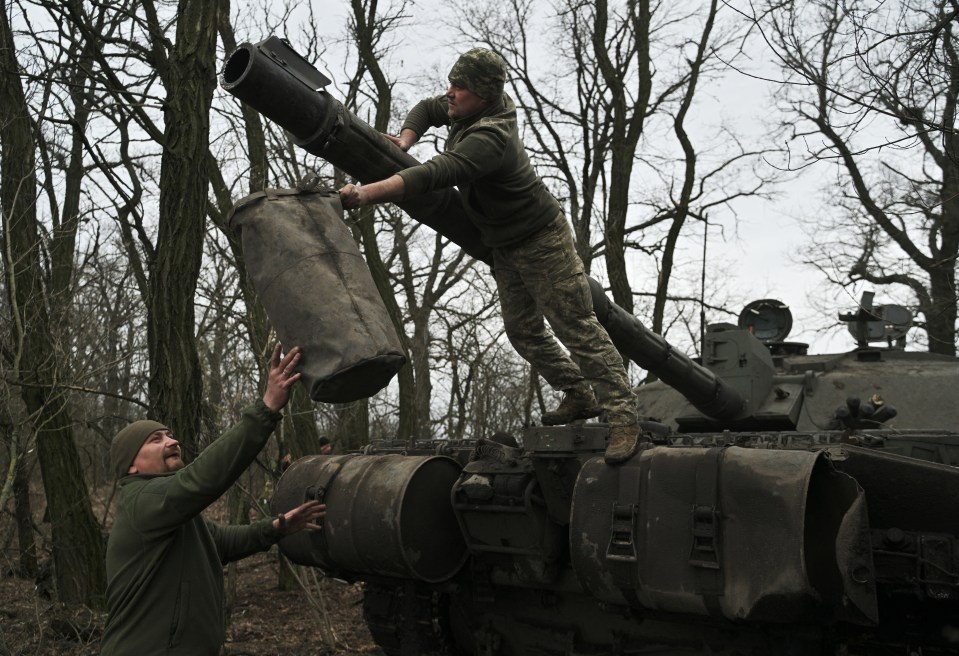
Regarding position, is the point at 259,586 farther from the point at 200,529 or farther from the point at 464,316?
the point at 464,316

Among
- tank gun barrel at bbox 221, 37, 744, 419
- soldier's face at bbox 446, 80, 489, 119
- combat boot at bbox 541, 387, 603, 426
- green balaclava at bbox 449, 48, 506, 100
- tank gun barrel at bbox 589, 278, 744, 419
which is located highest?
green balaclava at bbox 449, 48, 506, 100

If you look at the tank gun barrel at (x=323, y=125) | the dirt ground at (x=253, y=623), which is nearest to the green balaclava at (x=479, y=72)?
the tank gun barrel at (x=323, y=125)

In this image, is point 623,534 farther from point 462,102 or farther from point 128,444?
point 128,444

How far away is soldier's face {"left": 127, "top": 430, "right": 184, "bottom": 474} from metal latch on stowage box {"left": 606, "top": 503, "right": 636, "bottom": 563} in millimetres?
2148

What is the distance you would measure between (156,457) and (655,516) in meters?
2.37

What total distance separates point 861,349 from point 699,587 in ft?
14.4

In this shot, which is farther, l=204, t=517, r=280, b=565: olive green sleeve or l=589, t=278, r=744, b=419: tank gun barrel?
l=589, t=278, r=744, b=419: tank gun barrel

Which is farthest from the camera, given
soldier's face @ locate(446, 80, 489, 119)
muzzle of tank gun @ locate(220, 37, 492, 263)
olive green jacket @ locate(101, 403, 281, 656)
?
soldier's face @ locate(446, 80, 489, 119)

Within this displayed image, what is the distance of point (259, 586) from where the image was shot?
1226 centimetres

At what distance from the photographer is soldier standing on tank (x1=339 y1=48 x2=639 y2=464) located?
468 centimetres

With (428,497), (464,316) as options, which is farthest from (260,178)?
(464,316)

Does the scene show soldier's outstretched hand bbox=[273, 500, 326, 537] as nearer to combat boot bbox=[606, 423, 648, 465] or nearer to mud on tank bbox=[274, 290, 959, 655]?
mud on tank bbox=[274, 290, 959, 655]

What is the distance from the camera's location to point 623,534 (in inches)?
196

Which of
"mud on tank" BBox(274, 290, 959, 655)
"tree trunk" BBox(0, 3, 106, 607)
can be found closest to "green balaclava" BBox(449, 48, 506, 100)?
"mud on tank" BBox(274, 290, 959, 655)
